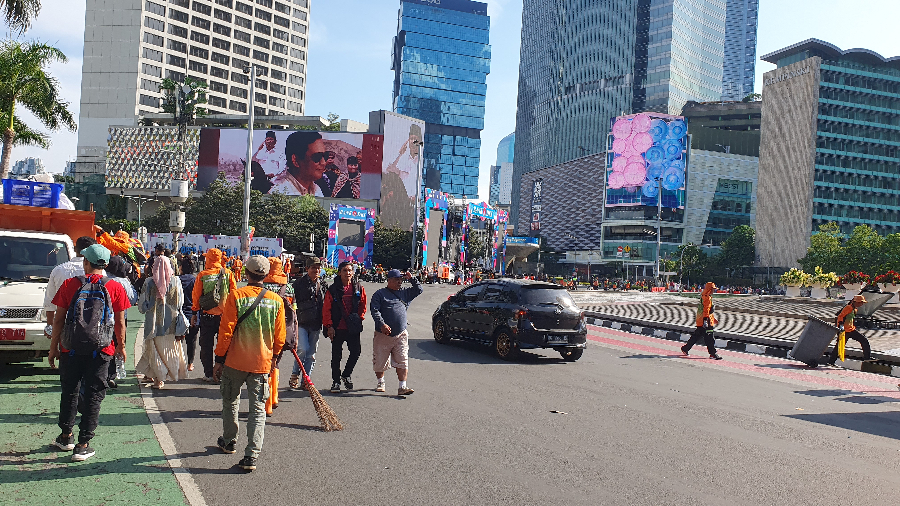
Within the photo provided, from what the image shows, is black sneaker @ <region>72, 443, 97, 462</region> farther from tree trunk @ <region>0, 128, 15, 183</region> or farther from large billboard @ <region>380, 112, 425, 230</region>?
large billboard @ <region>380, 112, 425, 230</region>

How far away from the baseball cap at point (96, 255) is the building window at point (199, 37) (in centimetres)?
11782

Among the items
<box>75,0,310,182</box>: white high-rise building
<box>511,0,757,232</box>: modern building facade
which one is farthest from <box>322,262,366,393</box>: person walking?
<box>511,0,757,232</box>: modern building facade

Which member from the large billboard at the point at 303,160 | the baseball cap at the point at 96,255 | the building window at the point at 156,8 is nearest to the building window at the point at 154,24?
the building window at the point at 156,8

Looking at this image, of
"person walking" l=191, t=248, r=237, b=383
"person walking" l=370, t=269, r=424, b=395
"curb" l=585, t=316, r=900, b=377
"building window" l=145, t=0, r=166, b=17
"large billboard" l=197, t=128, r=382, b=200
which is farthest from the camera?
"building window" l=145, t=0, r=166, b=17

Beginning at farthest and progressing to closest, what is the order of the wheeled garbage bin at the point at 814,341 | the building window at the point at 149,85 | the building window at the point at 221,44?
the building window at the point at 221,44, the building window at the point at 149,85, the wheeled garbage bin at the point at 814,341

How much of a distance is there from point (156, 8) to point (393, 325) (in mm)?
114253

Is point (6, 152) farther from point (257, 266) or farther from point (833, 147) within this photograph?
point (833, 147)

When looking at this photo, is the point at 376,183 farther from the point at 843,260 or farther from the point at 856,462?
the point at 856,462

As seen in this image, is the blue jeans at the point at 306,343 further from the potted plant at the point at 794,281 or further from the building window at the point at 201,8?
the building window at the point at 201,8

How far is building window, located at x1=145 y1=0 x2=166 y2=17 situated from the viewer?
353ft

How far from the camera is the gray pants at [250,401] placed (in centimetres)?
577

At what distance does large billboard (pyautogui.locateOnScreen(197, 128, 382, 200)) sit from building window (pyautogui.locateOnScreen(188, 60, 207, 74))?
55.3 ft

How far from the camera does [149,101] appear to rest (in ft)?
364

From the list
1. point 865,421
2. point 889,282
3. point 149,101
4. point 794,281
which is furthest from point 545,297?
point 149,101
